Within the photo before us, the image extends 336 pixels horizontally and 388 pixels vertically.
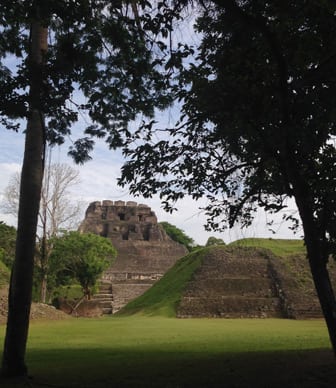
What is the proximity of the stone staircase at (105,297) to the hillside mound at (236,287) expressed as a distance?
399 cm

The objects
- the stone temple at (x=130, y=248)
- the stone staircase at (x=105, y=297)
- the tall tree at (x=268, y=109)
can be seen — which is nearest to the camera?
the tall tree at (x=268, y=109)

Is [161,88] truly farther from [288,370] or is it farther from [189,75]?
[288,370]

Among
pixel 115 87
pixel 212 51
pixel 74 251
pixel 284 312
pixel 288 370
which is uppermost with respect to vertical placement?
pixel 74 251

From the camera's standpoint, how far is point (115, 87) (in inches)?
259

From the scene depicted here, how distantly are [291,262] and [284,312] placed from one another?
622cm

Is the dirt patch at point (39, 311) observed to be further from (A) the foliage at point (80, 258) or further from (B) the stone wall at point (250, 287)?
(A) the foliage at point (80, 258)

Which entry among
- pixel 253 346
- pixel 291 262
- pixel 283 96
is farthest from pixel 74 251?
pixel 283 96

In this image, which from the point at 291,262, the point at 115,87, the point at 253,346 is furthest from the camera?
the point at 291,262

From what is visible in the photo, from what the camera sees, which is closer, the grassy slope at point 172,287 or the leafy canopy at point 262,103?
the leafy canopy at point 262,103

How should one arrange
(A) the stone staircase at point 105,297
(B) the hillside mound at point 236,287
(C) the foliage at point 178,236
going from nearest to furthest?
(B) the hillside mound at point 236,287 < (A) the stone staircase at point 105,297 < (C) the foliage at point 178,236

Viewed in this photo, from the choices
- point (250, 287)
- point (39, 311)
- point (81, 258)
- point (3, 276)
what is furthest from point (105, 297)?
point (39, 311)

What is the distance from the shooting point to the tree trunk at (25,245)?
6559 mm

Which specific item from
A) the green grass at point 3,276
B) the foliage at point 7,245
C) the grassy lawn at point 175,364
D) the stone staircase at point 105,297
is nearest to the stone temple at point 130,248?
the stone staircase at point 105,297

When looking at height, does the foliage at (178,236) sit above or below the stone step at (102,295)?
above
